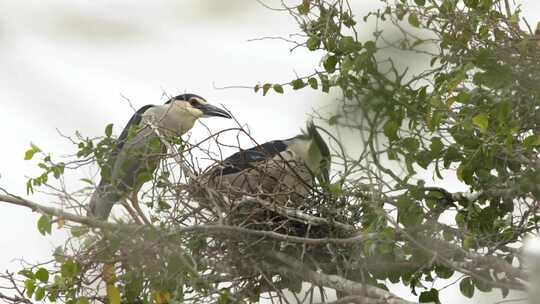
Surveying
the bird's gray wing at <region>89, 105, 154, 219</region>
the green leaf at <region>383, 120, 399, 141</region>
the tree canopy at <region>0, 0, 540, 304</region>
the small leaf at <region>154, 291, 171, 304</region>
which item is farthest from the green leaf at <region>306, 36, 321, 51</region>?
the green leaf at <region>383, 120, 399, 141</region>

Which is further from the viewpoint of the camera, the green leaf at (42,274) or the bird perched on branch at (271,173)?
the bird perched on branch at (271,173)

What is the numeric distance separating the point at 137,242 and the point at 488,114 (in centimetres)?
123

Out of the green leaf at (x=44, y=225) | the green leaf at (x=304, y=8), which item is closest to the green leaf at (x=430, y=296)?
the green leaf at (x=304, y=8)

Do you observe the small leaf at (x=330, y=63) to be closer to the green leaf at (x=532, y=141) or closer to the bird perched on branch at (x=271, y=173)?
the bird perched on branch at (x=271, y=173)

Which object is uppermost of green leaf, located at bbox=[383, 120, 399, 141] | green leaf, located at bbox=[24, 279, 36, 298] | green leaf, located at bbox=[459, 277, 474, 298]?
green leaf, located at bbox=[24, 279, 36, 298]

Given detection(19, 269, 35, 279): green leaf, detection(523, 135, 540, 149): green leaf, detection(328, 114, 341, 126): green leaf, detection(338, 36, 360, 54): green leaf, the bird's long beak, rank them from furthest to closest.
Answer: the bird's long beak
detection(19, 269, 35, 279): green leaf
detection(338, 36, 360, 54): green leaf
detection(523, 135, 540, 149): green leaf
detection(328, 114, 341, 126): green leaf

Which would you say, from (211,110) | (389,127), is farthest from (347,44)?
(211,110)

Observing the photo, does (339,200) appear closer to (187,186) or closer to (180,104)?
(187,186)

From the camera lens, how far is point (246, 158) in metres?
3.93

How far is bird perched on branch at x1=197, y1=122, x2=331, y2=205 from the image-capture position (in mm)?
3424

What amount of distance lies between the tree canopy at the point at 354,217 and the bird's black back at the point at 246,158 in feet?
0.70

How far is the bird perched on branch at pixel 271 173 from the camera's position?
342cm

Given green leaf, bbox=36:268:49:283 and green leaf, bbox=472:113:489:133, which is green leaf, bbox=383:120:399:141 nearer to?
green leaf, bbox=472:113:489:133

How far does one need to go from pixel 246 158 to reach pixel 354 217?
2.58 feet
